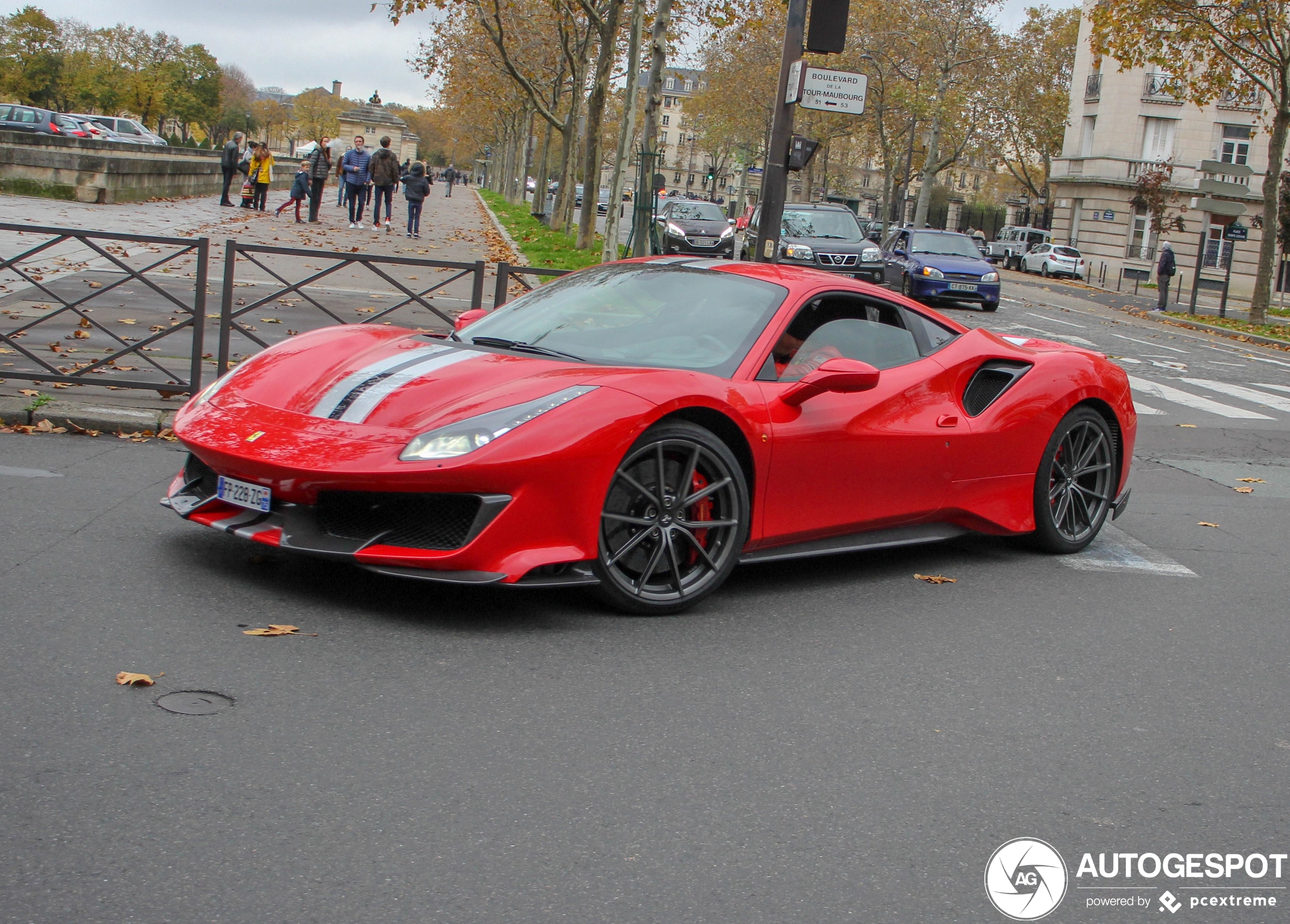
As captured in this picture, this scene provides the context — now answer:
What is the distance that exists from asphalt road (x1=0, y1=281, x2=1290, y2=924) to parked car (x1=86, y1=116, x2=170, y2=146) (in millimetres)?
49206

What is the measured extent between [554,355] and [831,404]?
3.70 ft

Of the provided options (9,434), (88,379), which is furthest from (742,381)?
(88,379)

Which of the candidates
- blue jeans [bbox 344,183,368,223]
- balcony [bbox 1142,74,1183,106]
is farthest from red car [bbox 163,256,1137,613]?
balcony [bbox 1142,74,1183,106]

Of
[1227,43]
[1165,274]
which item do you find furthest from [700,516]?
[1165,274]

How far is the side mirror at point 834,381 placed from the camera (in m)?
5.05

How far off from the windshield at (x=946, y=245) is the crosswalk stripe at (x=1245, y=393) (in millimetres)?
10129

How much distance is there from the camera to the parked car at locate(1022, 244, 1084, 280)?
2112 inches

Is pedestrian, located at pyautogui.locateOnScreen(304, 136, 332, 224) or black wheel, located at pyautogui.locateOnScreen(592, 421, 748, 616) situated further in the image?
pedestrian, located at pyautogui.locateOnScreen(304, 136, 332, 224)

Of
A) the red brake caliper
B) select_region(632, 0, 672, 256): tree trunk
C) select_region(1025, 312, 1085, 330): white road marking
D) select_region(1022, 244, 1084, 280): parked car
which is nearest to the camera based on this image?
the red brake caliper

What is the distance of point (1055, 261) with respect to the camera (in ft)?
176

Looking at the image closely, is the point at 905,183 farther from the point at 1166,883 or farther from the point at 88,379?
the point at 1166,883

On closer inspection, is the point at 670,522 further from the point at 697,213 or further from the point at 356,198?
the point at 697,213

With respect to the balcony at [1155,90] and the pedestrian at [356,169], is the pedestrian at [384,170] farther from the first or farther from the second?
the balcony at [1155,90]

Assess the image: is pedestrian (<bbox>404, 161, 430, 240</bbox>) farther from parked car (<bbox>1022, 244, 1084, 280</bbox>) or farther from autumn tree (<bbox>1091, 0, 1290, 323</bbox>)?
parked car (<bbox>1022, 244, 1084, 280</bbox>)
